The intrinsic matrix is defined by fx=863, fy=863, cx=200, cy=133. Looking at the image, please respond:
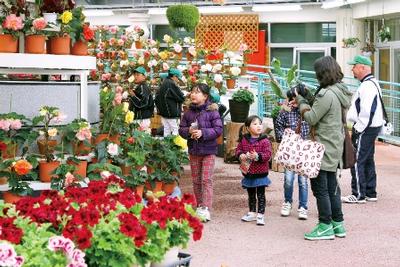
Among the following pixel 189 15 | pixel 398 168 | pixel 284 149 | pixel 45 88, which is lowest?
pixel 398 168

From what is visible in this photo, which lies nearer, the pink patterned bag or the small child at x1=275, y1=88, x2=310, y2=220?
the pink patterned bag

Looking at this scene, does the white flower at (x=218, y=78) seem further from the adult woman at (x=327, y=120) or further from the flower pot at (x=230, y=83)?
the adult woman at (x=327, y=120)

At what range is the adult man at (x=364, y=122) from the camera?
33.3ft

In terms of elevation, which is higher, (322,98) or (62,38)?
(62,38)

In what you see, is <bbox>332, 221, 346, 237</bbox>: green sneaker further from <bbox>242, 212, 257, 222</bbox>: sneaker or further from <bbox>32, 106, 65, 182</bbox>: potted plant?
<bbox>32, 106, 65, 182</bbox>: potted plant

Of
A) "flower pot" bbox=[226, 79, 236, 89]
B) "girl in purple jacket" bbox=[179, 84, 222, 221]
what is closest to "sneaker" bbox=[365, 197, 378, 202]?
"girl in purple jacket" bbox=[179, 84, 222, 221]

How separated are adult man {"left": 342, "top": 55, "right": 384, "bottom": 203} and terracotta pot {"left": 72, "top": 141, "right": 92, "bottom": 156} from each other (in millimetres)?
3976

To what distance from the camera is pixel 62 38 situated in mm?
7305

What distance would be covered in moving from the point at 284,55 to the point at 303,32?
1009mm

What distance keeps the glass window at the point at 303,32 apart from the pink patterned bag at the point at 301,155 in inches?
676

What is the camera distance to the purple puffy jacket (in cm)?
904

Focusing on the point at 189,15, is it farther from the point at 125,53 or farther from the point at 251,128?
the point at 251,128

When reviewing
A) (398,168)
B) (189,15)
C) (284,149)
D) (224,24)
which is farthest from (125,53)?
(224,24)

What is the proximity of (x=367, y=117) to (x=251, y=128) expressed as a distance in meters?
1.84
